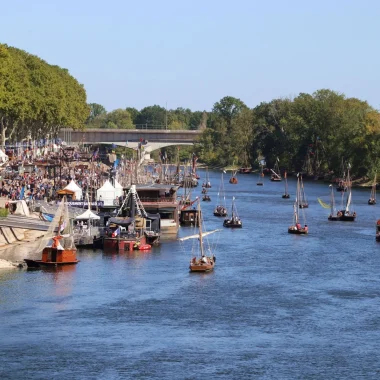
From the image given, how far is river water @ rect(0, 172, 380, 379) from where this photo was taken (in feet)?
219

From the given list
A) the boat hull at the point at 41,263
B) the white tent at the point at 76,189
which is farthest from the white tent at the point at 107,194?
the boat hull at the point at 41,263

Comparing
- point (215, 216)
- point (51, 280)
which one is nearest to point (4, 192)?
point (215, 216)

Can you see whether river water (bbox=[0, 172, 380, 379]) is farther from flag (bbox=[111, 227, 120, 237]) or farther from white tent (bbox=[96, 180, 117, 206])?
white tent (bbox=[96, 180, 117, 206])

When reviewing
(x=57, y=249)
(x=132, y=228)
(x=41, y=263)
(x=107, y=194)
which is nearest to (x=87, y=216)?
(x=132, y=228)

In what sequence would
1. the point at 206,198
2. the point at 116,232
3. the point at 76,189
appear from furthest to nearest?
the point at 206,198
the point at 76,189
the point at 116,232

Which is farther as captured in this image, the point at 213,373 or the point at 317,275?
the point at 317,275

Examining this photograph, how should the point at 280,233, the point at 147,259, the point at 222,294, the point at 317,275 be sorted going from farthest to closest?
the point at 280,233
the point at 147,259
the point at 317,275
the point at 222,294

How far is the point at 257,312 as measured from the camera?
7931 centimetres

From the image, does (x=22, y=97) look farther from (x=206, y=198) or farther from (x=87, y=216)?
(x=87, y=216)

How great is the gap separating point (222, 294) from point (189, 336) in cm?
1323

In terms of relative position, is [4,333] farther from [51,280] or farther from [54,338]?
[51,280]

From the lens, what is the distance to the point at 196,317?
77.7 metres

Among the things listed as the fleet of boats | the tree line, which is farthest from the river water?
the tree line

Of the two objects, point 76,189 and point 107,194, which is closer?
point 107,194
